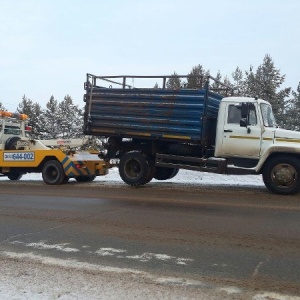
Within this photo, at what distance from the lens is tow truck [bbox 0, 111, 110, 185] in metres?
13.8

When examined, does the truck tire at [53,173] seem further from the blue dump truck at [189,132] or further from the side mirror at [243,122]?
the side mirror at [243,122]

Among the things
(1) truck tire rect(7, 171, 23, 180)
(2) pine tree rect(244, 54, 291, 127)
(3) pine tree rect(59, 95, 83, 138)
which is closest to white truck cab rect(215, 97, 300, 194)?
(1) truck tire rect(7, 171, 23, 180)

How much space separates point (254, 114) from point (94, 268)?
7384 millimetres

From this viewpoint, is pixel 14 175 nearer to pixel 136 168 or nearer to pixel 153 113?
pixel 136 168

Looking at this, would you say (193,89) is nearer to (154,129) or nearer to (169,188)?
(154,129)

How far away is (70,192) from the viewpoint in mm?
11516

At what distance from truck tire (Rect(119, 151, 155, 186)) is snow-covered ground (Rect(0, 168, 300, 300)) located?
7330 mm

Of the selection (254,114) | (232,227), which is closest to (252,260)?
(232,227)

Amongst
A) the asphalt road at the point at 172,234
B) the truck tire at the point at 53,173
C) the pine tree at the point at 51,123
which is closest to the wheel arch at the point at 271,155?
the asphalt road at the point at 172,234

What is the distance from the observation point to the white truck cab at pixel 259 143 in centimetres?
1028

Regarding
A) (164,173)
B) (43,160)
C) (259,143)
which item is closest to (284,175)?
(259,143)

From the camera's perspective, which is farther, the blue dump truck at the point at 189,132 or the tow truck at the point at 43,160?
the tow truck at the point at 43,160

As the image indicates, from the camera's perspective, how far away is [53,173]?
14031mm

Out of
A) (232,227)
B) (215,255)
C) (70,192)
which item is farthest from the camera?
(70,192)
